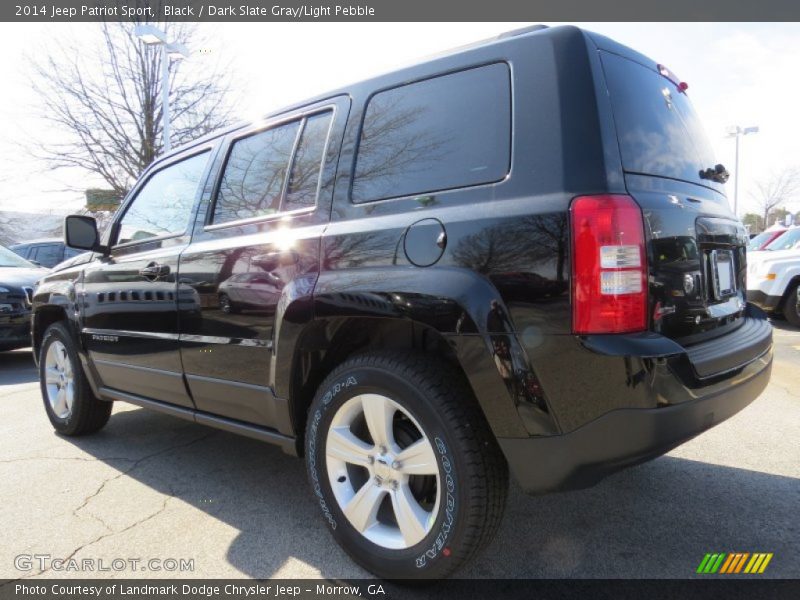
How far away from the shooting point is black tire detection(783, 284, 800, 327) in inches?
332

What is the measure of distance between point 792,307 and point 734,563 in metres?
7.81

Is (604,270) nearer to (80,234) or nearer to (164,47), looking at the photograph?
(80,234)

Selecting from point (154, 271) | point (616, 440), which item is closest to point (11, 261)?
point (154, 271)

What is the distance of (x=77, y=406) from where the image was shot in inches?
158

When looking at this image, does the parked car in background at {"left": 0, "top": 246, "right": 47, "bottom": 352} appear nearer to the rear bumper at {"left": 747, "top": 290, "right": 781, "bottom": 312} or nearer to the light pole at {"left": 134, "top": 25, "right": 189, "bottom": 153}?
the light pole at {"left": 134, "top": 25, "right": 189, "bottom": 153}

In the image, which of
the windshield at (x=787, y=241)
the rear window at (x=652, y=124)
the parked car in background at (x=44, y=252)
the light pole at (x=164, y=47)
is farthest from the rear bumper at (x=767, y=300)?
the parked car in background at (x=44, y=252)

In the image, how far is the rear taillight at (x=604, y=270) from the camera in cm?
172

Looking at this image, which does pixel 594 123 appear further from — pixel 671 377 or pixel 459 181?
pixel 671 377

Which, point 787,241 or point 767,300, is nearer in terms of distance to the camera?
point 767,300

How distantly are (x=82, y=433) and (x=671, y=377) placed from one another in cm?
401

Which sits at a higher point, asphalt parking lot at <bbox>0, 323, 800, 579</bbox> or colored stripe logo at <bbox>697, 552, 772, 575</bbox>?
colored stripe logo at <bbox>697, 552, 772, 575</bbox>

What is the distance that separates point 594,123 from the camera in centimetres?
184

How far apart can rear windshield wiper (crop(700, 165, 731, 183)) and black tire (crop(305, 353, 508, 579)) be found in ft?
4.70

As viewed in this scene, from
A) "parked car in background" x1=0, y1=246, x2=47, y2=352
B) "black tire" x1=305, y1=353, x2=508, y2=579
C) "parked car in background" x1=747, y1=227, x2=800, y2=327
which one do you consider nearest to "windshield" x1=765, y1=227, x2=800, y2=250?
"parked car in background" x1=747, y1=227, x2=800, y2=327
